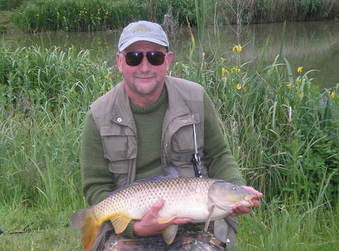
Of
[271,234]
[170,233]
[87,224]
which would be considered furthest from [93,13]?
[170,233]

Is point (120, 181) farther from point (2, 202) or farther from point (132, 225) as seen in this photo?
point (2, 202)

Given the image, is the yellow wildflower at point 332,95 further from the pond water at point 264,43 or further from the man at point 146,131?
the man at point 146,131

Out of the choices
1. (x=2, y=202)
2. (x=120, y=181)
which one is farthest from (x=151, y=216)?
(x=2, y=202)

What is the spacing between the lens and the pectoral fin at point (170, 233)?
8.27ft

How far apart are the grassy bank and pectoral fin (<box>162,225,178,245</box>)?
3.81 feet

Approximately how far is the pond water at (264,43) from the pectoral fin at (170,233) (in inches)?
111

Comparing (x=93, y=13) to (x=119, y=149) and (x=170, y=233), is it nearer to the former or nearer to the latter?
(x=119, y=149)

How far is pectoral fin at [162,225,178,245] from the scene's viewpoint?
2.52 metres

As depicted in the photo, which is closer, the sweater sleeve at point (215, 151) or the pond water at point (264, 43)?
the sweater sleeve at point (215, 151)

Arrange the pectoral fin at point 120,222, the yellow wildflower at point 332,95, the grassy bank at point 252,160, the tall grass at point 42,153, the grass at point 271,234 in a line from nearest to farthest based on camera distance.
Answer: the pectoral fin at point 120,222
the grass at point 271,234
the grassy bank at point 252,160
the tall grass at point 42,153
the yellow wildflower at point 332,95

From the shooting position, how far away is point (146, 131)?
2.82 m

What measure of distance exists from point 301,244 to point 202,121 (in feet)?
4.05

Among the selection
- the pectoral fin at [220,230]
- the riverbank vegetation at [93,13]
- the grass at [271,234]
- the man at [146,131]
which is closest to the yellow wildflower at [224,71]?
the grass at [271,234]

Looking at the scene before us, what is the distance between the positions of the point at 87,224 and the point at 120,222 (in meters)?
0.17
